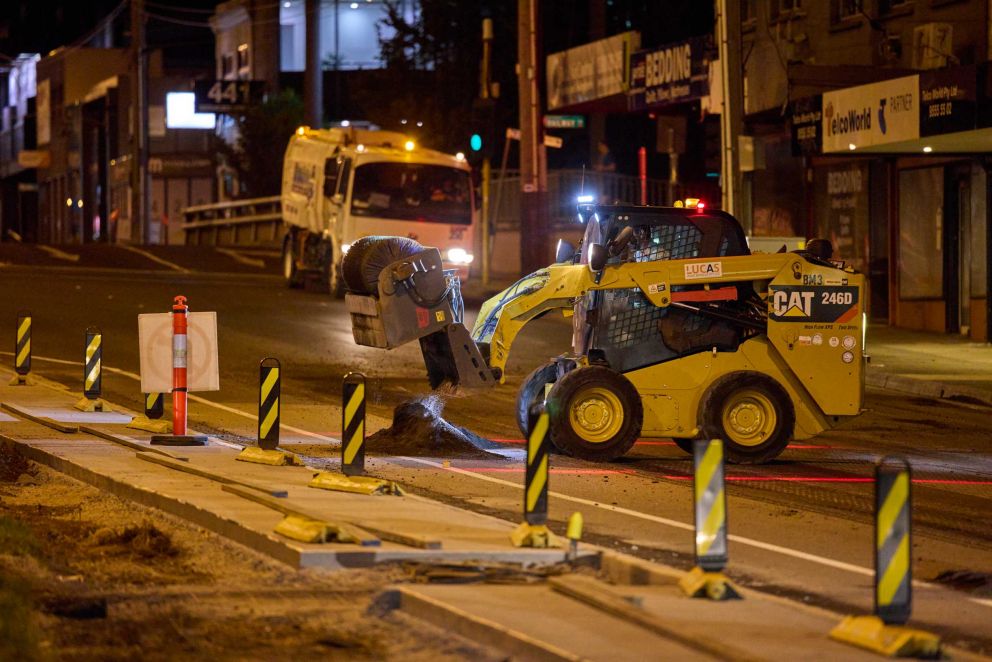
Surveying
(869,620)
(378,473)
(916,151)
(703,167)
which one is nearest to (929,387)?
(916,151)

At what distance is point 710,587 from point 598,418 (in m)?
5.53

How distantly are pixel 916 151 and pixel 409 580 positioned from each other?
62.3 feet

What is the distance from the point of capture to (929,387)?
1955 centimetres

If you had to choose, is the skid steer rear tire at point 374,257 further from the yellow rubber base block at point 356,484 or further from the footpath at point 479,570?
the yellow rubber base block at point 356,484

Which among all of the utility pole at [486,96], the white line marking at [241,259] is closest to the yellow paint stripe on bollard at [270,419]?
the utility pole at [486,96]

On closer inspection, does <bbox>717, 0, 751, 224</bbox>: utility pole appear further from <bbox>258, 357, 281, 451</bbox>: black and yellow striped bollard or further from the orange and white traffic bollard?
<bbox>258, 357, 281, 451</bbox>: black and yellow striped bollard

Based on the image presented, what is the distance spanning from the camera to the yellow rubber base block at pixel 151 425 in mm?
14258

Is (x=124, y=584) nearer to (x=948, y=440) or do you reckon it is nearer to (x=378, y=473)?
(x=378, y=473)

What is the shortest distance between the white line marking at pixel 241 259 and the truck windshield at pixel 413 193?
30.6 feet

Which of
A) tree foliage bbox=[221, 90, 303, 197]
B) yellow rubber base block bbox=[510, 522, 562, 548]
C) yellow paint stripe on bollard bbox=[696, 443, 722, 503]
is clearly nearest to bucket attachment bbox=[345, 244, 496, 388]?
yellow rubber base block bbox=[510, 522, 562, 548]

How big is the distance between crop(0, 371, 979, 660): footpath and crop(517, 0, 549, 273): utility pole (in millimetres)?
21962

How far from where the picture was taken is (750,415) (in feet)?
45.1

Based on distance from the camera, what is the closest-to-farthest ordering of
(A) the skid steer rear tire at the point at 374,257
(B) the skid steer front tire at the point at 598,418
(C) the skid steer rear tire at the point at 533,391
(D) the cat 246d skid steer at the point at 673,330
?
(B) the skid steer front tire at the point at 598,418
(D) the cat 246d skid steer at the point at 673,330
(C) the skid steer rear tire at the point at 533,391
(A) the skid steer rear tire at the point at 374,257

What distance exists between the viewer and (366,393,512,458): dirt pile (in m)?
14.0
